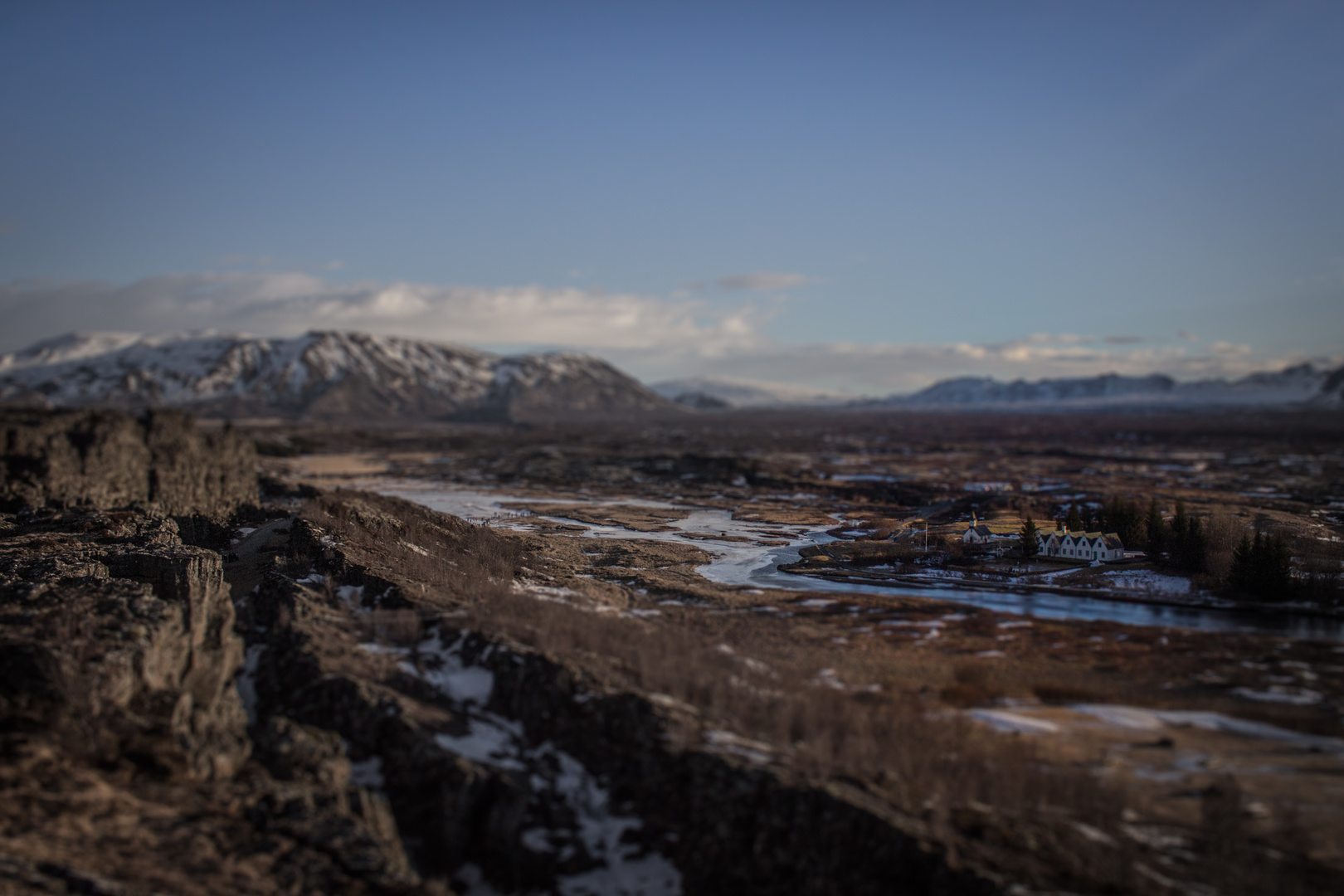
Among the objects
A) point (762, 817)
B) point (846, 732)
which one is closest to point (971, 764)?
point (846, 732)

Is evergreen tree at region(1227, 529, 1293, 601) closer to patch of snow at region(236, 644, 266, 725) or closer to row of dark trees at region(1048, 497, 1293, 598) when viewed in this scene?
row of dark trees at region(1048, 497, 1293, 598)

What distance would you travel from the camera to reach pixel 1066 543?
3694cm

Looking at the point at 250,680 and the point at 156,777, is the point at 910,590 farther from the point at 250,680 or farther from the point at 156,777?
the point at 156,777

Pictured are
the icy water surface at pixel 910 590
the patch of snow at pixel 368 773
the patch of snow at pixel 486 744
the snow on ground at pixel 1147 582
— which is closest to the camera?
the patch of snow at pixel 368 773

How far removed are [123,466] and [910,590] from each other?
42716mm

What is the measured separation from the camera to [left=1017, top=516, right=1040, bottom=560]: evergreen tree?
119 ft

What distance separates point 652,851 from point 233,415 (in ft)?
658

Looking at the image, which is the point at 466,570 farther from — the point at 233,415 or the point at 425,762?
the point at 233,415

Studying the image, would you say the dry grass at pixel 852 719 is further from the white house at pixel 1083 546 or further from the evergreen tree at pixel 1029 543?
the white house at pixel 1083 546

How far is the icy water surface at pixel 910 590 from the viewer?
26.0 meters

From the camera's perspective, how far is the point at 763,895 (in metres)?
13.0

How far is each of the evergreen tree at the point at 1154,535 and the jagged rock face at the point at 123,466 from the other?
4158 cm

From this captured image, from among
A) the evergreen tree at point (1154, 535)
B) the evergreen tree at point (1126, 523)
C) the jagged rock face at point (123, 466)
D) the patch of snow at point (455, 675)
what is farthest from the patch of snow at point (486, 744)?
the evergreen tree at point (1126, 523)

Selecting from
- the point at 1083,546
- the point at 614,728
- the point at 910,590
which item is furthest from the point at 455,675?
the point at 1083,546
